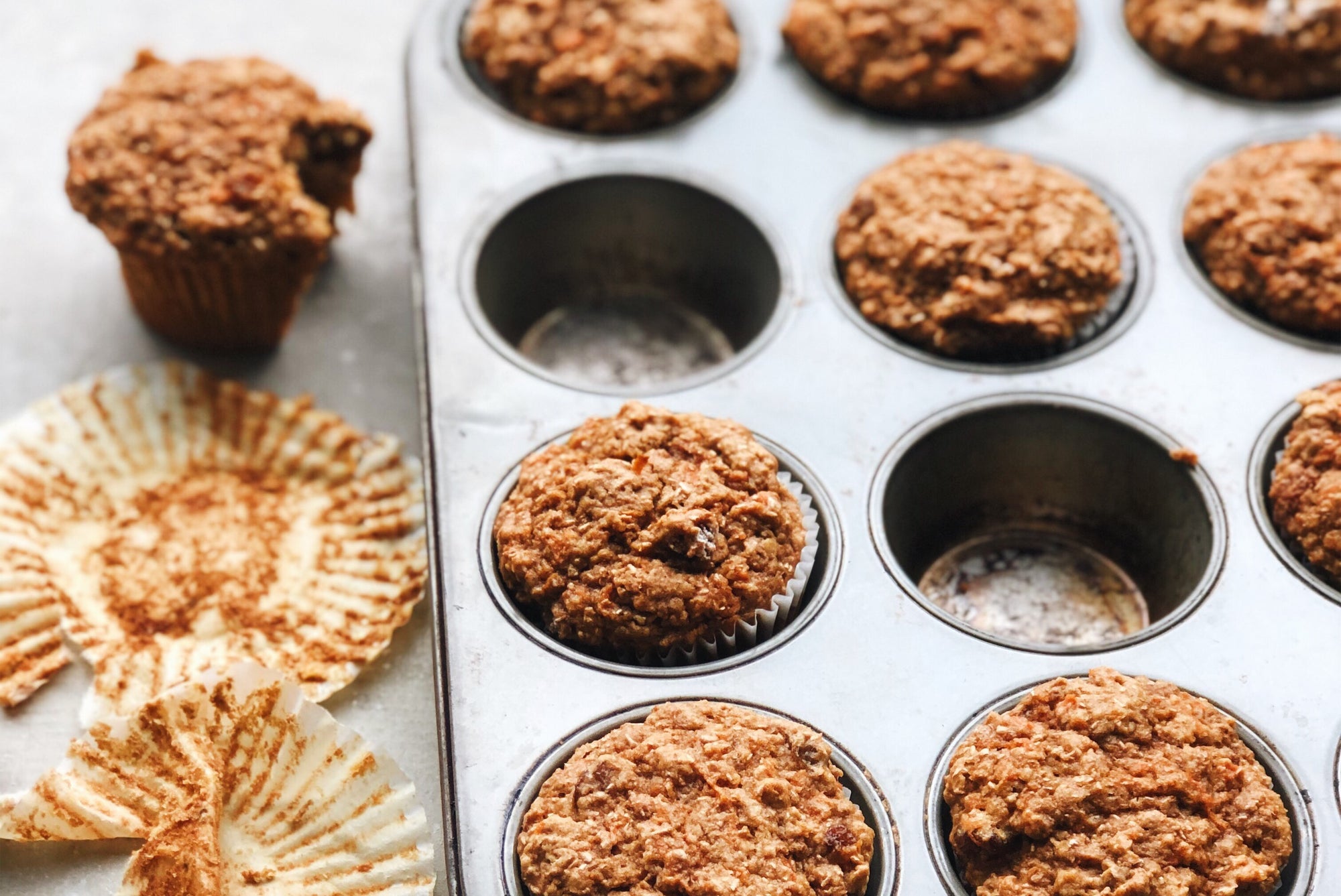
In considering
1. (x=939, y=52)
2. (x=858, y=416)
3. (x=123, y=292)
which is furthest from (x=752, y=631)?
(x=123, y=292)

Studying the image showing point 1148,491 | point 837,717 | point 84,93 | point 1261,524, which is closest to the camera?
point 837,717

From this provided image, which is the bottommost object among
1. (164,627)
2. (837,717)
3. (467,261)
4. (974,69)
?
(164,627)

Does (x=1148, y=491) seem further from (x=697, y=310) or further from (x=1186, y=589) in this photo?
(x=697, y=310)

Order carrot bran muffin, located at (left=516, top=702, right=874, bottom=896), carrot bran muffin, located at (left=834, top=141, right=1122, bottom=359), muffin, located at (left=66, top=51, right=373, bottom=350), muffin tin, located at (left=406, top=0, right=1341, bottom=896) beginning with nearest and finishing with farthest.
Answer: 1. carrot bran muffin, located at (left=516, top=702, right=874, bottom=896)
2. muffin tin, located at (left=406, top=0, right=1341, bottom=896)
3. carrot bran muffin, located at (left=834, top=141, right=1122, bottom=359)
4. muffin, located at (left=66, top=51, right=373, bottom=350)

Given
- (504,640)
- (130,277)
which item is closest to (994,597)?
(504,640)

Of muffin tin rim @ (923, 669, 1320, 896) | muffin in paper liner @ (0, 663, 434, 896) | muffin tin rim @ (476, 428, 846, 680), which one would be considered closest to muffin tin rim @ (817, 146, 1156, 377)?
muffin tin rim @ (476, 428, 846, 680)

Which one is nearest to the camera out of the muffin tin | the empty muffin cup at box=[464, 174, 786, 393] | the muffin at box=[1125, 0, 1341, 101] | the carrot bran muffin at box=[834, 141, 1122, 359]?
the muffin tin

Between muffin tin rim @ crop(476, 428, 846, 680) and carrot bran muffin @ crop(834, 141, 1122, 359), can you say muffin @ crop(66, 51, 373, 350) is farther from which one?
carrot bran muffin @ crop(834, 141, 1122, 359)

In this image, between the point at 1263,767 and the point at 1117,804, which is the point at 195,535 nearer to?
the point at 1117,804
